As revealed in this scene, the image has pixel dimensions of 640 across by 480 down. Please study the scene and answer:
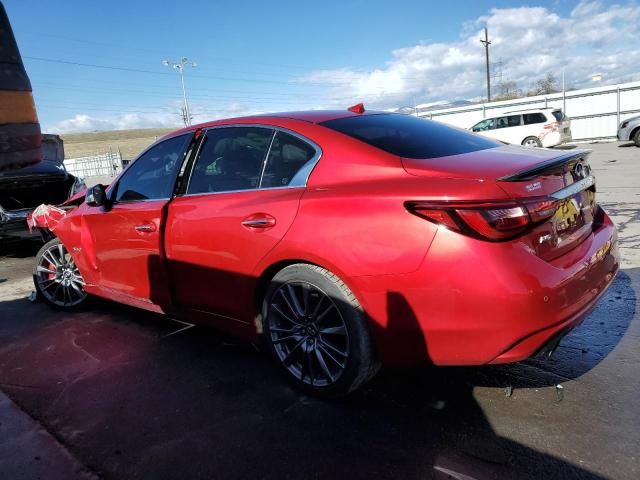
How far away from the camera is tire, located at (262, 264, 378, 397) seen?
2549mm

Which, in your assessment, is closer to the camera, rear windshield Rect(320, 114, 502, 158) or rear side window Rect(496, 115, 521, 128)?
rear windshield Rect(320, 114, 502, 158)

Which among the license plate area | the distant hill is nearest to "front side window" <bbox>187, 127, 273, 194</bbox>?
the license plate area

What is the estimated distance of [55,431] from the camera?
2.68 meters

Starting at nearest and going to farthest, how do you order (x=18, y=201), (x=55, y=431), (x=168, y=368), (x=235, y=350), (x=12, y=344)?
(x=55, y=431)
(x=168, y=368)
(x=235, y=350)
(x=12, y=344)
(x=18, y=201)

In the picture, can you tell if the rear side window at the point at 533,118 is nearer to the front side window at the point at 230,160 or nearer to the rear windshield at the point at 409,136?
the rear windshield at the point at 409,136

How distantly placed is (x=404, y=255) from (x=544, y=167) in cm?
81

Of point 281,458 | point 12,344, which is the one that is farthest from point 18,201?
point 281,458

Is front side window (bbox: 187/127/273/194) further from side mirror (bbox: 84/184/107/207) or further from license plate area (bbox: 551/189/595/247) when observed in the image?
license plate area (bbox: 551/189/595/247)

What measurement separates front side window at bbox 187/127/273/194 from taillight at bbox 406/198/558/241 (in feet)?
4.02

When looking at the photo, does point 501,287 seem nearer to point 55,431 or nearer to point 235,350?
point 235,350

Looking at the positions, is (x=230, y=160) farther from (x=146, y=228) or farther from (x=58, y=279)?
(x=58, y=279)

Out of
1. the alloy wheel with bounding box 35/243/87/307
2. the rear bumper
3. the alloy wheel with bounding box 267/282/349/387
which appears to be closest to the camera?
the rear bumper

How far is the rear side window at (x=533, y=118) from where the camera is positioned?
1892cm

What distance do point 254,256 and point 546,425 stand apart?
171 cm
